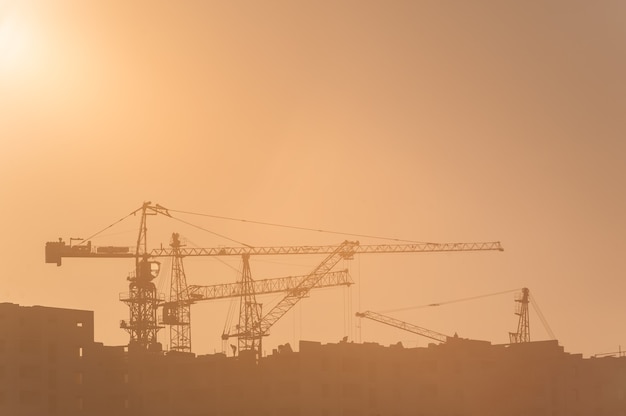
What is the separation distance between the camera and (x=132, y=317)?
153000 mm

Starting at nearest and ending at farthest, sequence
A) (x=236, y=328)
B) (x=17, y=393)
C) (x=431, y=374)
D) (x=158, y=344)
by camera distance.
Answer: (x=17, y=393) < (x=431, y=374) < (x=158, y=344) < (x=236, y=328)

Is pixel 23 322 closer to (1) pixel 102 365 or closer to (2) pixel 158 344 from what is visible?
(1) pixel 102 365

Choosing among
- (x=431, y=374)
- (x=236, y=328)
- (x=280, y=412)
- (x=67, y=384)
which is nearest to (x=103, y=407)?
(x=67, y=384)

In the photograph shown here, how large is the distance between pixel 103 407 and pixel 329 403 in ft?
59.4

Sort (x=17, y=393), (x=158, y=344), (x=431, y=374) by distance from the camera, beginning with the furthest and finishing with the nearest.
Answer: (x=158, y=344), (x=431, y=374), (x=17, y=393)

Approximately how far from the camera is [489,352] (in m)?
124

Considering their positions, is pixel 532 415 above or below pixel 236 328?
below

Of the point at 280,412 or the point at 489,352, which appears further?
the point at 489,352

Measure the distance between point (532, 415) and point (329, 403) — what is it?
18.5m

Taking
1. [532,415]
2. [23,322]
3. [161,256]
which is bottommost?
[532,415]

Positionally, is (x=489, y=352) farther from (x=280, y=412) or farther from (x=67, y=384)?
(x=67, y=384)

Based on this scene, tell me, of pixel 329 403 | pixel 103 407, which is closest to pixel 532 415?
pixel 329 403

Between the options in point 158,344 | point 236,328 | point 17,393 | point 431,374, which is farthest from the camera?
point 236,328

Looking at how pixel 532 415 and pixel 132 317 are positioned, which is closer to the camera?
pixel 532 415
